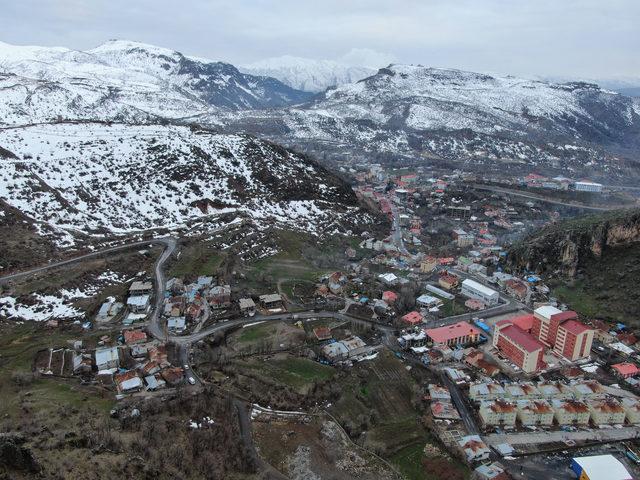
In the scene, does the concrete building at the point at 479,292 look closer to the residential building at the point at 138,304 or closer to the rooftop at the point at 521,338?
the rooftop at the point at 521,338

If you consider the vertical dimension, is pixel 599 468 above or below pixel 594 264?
below

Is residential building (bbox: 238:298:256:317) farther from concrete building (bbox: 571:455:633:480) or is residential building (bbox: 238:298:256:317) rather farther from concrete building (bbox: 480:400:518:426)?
concrete building (bbox: 571:455:633:480)

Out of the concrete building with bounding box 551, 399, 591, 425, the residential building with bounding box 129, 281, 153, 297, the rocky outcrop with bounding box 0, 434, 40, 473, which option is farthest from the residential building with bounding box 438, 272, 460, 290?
the rocky outcrop with bounding box 0, 434, 40, 473

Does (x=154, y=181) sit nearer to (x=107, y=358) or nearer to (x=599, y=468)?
(x=107, y=358)

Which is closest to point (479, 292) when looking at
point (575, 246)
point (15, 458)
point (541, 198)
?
point (575, 246)

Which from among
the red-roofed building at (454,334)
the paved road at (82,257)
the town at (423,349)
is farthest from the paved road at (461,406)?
the paved road at (82,257)

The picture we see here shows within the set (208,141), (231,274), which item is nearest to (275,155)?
(208,141)

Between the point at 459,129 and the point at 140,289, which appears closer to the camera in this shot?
the point at 140,289
